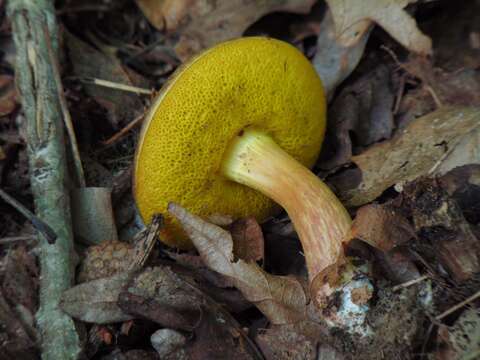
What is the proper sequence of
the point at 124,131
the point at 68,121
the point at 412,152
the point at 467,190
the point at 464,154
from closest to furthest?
1. the point at 467,190
2. the point at 464,154
3. the point at 412,152
4. the point at 68,121
5. the point at 124,131

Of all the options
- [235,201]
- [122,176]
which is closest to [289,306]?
[235,201]

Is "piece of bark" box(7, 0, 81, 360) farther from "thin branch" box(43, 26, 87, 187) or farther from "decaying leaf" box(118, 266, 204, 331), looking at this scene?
"decaying leaf" box(118, 266, 204, 331)

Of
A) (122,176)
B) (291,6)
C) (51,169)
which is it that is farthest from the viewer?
(291,6)

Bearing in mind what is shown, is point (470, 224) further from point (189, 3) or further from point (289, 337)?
point (189, 3)

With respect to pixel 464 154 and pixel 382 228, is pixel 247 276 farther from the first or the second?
pixel 464 154

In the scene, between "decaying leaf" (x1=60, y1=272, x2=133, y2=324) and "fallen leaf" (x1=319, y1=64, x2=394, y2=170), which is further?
"fallen leaf" (x1=319, y1=64, x2=394, y2=170)

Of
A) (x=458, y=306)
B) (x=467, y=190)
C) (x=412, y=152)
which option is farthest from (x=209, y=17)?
(x=458, y=306)

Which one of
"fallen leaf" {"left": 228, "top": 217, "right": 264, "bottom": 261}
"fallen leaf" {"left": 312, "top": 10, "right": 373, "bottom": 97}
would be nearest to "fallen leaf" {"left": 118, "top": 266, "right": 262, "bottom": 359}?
"fallen leaf" {"left": 228, "top": 217, "right": 264, "bottom": 261}
